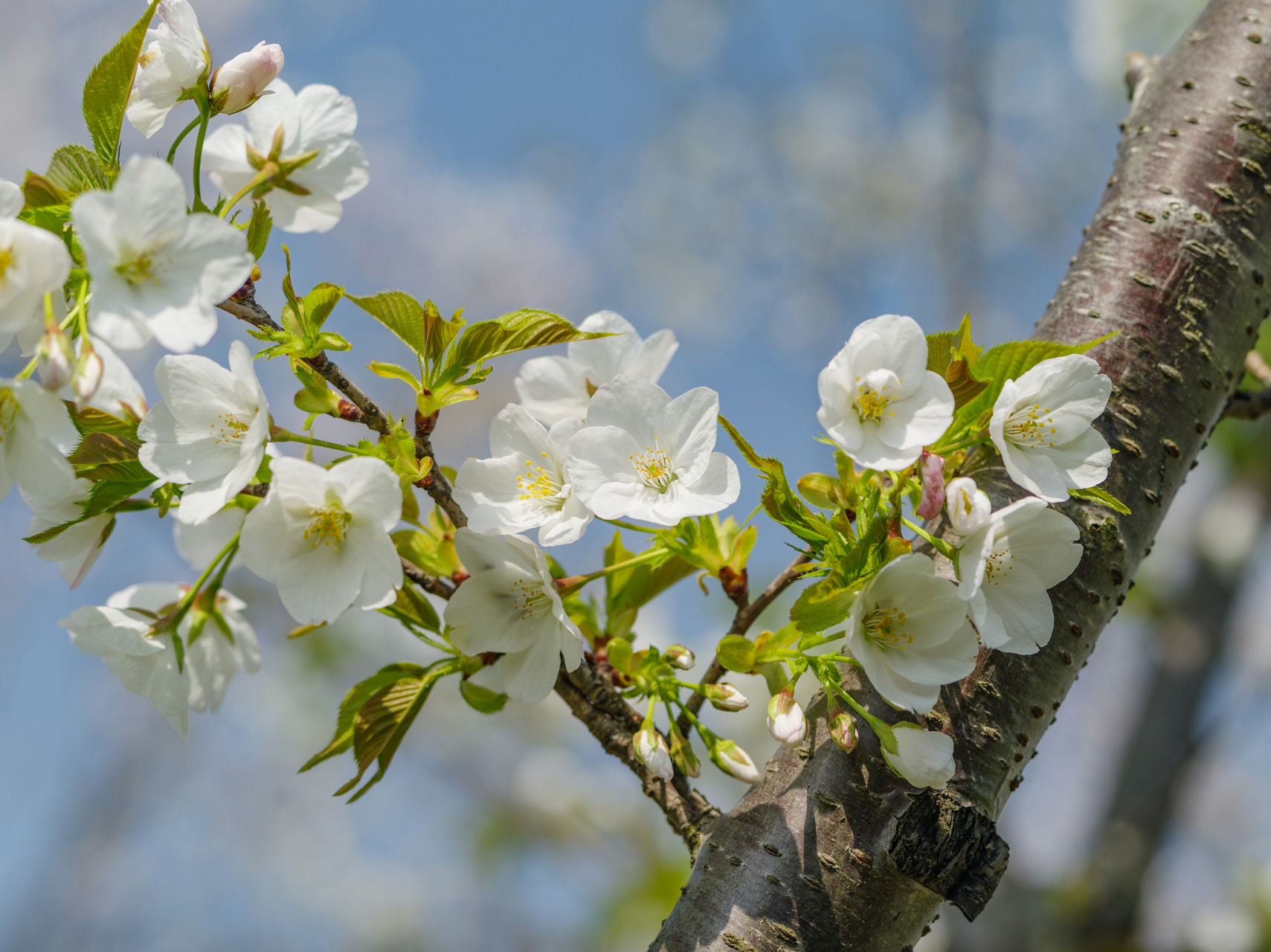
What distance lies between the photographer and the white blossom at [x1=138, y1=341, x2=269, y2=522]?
2.08ft

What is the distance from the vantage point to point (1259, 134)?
0.99 meters

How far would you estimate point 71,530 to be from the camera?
74cm

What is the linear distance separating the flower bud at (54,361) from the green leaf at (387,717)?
1.27ft

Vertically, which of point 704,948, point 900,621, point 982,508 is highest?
point 982,508

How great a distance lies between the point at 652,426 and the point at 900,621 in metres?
0.26

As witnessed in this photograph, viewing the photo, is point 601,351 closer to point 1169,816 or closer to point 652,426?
point 652,426

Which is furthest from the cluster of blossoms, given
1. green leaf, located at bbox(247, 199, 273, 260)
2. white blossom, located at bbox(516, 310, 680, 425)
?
white blossom, located at bbox(516, 310, 680, 425)

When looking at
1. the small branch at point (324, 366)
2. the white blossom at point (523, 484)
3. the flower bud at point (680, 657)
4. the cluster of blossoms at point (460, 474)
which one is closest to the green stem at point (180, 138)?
the cluster of blossoms at point (460, 474)

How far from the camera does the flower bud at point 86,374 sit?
55cm

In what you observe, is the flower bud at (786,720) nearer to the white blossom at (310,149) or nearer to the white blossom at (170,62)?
the white blossom at (310,149)

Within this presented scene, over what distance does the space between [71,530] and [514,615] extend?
0.39 meters

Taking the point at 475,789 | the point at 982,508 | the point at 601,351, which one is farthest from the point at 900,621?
the point at 475,789

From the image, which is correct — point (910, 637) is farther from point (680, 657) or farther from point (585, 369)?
point (585, 369)

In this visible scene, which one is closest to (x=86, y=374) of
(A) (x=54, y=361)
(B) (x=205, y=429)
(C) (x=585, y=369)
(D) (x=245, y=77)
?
(A) (x=54, y=361)
